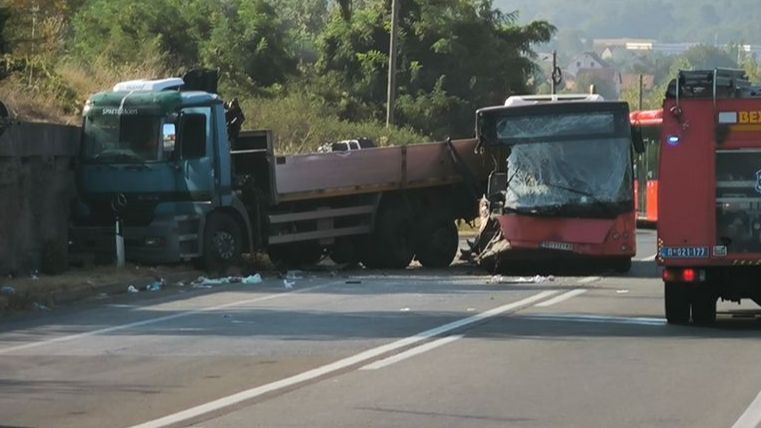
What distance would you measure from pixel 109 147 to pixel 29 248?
8.25ft

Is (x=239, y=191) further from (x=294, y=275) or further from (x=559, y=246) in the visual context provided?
(x=559, y=246)

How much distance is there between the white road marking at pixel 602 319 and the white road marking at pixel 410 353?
2.15 m

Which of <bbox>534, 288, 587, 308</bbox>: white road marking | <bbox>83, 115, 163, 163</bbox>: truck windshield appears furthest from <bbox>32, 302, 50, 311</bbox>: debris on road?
<bbox>534, 288, 587, 308</bbox>: white road marking

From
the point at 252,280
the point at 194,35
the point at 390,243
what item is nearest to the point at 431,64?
the point at 194,35

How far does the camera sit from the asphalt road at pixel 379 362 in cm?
1084

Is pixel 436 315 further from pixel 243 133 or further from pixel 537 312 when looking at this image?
pixel 243 133

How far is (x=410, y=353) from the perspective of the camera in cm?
1415

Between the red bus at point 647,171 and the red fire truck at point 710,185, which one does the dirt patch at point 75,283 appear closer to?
the red fire truck at point 710,185

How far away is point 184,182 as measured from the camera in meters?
24.0

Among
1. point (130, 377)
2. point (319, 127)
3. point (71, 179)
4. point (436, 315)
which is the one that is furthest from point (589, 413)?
point (319, 127)

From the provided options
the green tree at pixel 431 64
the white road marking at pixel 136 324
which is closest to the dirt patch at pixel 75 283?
the white road marking at pixel 136 324

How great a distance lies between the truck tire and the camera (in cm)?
2695

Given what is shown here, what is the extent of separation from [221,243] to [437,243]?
4.84 metres

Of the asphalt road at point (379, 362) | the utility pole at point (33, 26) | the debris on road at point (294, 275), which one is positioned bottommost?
the asphalt road at point (379, 362)
